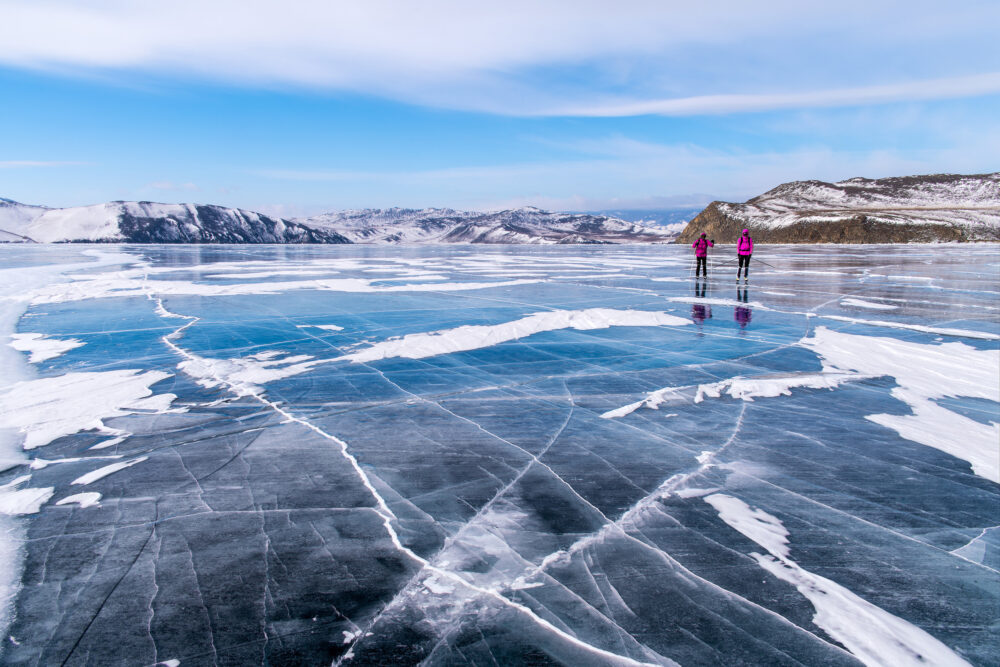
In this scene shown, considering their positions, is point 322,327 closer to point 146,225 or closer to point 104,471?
point 104,471

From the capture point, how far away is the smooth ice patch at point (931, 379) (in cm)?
428

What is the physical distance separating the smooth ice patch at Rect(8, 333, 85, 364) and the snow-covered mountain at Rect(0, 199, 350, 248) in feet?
552

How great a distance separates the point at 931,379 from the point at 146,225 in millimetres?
195590

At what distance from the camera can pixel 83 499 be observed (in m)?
3.35

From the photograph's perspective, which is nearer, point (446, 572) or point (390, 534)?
point (446, 572)

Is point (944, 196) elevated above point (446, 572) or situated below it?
above

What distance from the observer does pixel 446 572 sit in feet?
8.52

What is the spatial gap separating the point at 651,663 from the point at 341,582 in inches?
53.6

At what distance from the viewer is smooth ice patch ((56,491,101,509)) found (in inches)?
129

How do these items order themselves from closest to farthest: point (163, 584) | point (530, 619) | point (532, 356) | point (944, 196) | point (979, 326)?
point (530, 619) < point (163, 584) < point (532, 356) < point (979, 326) < point (944, 196)

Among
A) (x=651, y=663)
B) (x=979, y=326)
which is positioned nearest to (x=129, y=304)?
(x=651, y=663)

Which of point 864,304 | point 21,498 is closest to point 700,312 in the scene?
point 864,304

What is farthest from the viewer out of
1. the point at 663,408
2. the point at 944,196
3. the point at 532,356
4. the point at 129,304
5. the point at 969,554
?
the point at 944,196

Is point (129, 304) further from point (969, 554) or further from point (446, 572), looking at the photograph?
point (969, 554)
